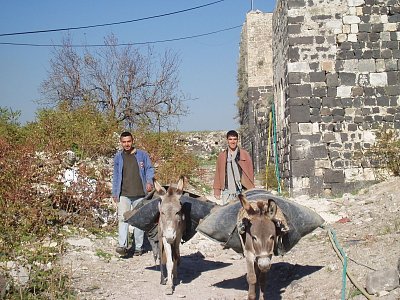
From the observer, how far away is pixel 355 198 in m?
11.1

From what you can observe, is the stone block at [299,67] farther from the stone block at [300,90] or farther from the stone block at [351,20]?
the stone block at [351,20]

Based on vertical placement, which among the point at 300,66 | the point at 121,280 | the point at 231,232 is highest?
the point at 300,66

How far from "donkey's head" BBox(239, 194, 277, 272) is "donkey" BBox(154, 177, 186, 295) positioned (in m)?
1.20

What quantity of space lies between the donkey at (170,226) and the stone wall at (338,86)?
20.6 ft

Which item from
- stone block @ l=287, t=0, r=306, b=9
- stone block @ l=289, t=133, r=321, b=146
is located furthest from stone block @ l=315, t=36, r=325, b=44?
stone block @ l=289, t=133, r=321, b=146

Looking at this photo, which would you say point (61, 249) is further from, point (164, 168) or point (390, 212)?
point (164, 168)

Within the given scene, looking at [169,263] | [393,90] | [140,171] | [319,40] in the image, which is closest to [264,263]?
[169,263]

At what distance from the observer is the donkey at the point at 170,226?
583cm

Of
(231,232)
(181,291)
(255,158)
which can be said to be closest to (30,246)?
(181,291)

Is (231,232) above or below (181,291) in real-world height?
above

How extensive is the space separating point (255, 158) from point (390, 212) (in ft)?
37.1

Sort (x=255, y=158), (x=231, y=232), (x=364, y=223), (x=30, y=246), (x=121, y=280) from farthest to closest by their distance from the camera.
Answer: (x=255, y=158) < (x=364, y=223) < (x=30, y=246) < (x=121, y=280) < (x=231, y=232)

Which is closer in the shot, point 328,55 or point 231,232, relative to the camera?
point 231,232

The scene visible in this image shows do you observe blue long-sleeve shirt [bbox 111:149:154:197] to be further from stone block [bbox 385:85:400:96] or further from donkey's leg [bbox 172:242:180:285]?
stone block [bbox 385:85:400:96]
